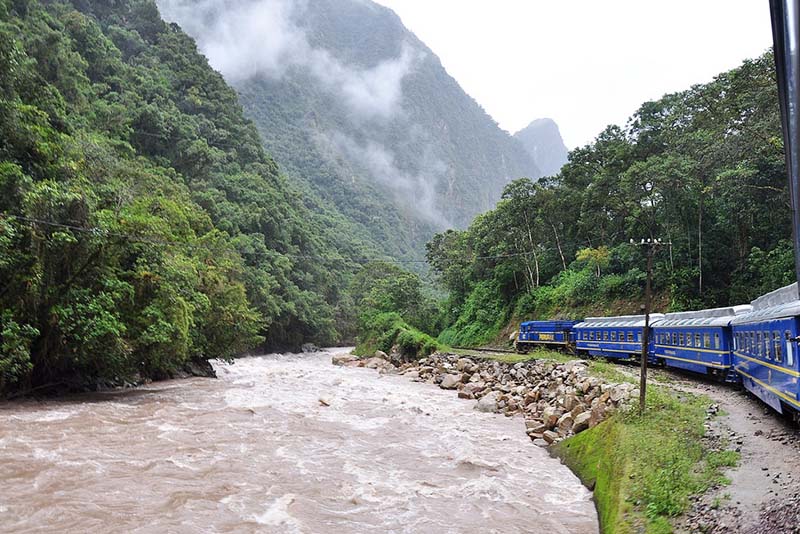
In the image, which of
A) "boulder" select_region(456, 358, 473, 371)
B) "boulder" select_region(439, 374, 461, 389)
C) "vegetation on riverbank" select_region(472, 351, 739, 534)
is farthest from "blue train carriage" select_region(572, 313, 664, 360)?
"vegetation on riverbank" select_region(472, 351, 739, 534)

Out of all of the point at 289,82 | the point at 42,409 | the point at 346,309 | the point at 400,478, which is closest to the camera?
the point at 400,478

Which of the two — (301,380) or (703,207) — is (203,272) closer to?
(301,380)

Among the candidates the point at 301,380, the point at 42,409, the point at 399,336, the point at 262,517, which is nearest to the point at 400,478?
the point at 262,517

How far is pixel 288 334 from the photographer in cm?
4938

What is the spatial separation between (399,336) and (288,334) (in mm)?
14994

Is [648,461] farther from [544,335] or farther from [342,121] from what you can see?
[342,121]

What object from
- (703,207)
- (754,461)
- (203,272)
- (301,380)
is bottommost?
(301,380)

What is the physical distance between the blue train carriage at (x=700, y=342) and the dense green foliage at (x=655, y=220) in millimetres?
5318

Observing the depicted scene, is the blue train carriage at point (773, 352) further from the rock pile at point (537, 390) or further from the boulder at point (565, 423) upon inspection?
the boulder at point (565, 423)

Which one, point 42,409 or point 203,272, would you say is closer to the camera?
point 42,409

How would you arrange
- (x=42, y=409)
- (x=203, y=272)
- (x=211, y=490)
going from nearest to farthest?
(x=211, y=490)
(x=42, y=409)
(x=203, y=272)

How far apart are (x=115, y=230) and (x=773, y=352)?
1670 centimetres

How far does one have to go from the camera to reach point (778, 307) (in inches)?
403

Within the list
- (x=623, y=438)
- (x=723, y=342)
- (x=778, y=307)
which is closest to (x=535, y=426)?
(x=623, y=438)
